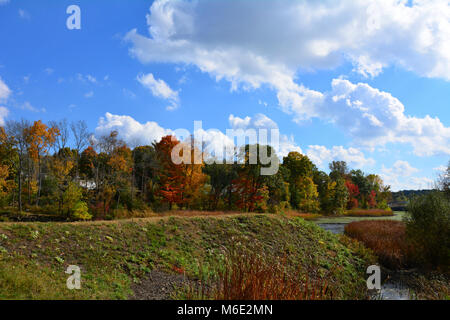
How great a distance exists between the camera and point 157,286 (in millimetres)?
11828

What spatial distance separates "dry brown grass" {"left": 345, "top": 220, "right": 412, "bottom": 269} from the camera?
2080 cm

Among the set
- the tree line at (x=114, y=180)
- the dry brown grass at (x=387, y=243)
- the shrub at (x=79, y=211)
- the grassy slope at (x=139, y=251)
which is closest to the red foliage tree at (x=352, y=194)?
the tree line at (x=114, y=180)

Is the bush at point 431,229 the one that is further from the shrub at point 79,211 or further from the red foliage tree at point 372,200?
the red foliage tree at point 372,200

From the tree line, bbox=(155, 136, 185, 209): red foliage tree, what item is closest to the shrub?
the tree line

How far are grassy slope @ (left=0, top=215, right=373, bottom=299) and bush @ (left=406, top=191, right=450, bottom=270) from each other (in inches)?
144

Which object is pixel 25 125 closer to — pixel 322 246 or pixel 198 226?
pixel 198 226

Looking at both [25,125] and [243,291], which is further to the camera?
[25,125]

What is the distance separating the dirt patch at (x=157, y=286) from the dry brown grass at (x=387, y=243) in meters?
16.0

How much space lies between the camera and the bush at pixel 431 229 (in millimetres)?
19438

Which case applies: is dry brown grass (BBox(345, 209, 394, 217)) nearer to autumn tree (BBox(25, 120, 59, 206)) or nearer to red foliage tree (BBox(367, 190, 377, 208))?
red foliage tree (BBox(367, 190, 377, 208))

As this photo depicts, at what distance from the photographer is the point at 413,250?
830 inches

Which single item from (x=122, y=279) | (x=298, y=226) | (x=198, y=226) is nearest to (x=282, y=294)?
(x=122, y=279)
